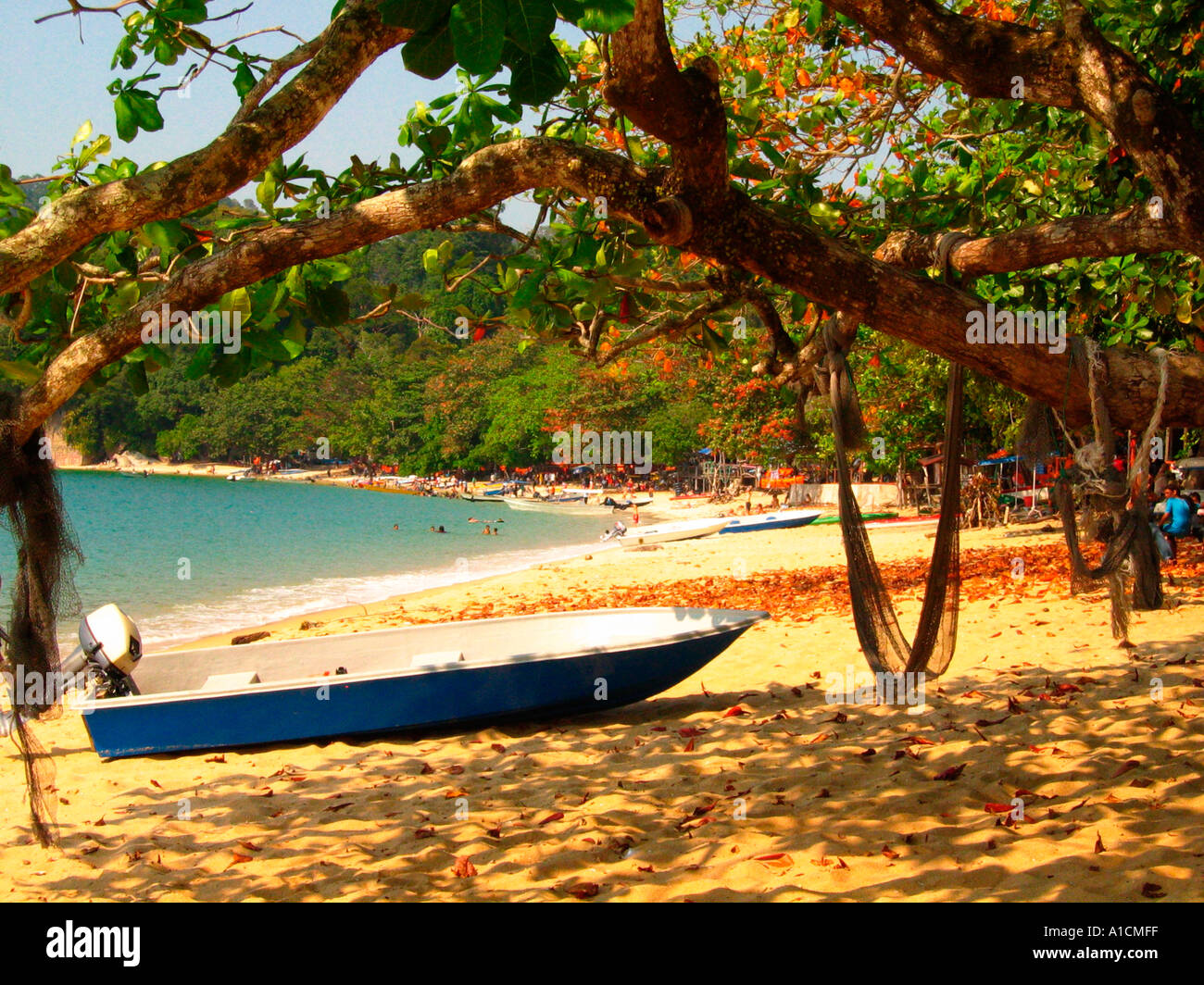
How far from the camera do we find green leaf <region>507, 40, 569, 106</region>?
2.25 m

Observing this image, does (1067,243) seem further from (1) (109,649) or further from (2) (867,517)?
(2) (867,517)

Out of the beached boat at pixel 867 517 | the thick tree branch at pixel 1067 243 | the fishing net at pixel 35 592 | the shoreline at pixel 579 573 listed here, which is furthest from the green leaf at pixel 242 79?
the beached boat at pixel 867 517

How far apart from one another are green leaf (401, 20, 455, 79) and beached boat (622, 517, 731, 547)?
70.7 feet

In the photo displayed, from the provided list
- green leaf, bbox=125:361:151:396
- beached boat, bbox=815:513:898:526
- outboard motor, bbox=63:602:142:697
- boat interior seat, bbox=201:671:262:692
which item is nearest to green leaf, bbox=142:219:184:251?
green leaf, bbox=125:361:151:396

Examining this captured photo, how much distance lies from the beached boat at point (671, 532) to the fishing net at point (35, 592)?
20.6 m

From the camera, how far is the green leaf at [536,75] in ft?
7.39

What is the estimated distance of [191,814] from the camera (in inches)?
196

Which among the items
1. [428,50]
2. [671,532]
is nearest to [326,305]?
[428,50]

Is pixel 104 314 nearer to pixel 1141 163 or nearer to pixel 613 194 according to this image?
pixel 613 194

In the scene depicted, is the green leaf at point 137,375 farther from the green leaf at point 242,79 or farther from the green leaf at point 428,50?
the green leaf at point 428,50


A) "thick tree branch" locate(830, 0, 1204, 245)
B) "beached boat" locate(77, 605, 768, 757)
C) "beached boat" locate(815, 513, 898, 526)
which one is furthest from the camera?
"beached boat" locate(815, 513, 898, 526)

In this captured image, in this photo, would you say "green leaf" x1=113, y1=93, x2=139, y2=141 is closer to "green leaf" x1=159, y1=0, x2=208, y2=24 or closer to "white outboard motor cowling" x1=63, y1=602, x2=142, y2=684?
"green leaf" x1=159, y1=0, x2=208, y2=24
